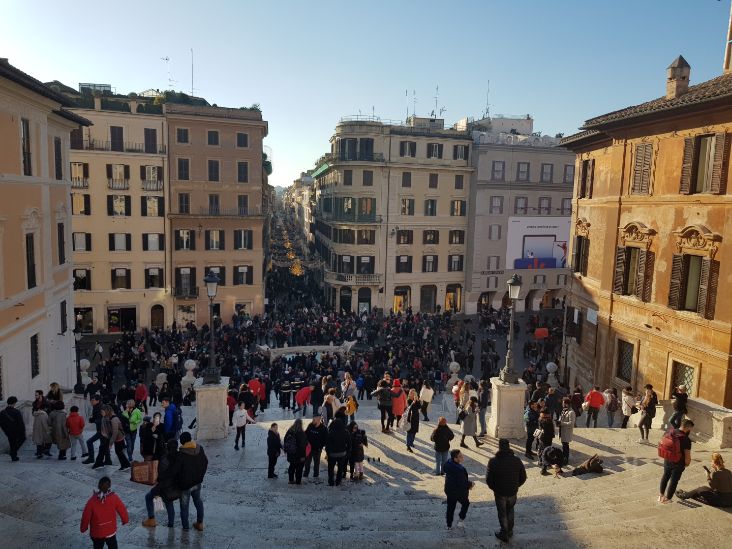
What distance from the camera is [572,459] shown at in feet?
45.4

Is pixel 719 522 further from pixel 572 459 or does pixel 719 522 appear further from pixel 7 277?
pixel 7 277

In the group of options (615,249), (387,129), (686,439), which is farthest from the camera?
(387,129)

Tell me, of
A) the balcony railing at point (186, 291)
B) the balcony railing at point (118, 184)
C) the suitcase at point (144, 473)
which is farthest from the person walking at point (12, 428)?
the balcony railing at point (118, 184)

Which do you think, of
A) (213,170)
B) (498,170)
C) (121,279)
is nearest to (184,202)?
(213,170)

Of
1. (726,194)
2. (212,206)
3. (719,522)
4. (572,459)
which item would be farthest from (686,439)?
(212,206)

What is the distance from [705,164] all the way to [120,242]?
36.4 meters

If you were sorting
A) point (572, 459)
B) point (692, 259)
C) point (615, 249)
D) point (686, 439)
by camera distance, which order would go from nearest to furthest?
point (686, 439)
point (572, 459)
point (692, 259)
point (615, 249)

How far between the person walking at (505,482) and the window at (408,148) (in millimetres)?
41595

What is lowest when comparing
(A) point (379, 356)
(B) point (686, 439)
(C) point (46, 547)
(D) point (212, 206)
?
(A) point (379, 356)

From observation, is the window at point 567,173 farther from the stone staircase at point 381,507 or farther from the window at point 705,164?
the stone staircase at point 381,507

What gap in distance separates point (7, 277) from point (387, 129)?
113 ft

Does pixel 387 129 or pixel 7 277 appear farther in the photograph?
pixel 387 129

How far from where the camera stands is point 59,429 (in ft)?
43.9

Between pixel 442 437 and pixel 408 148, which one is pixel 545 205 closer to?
pixel 408 148
